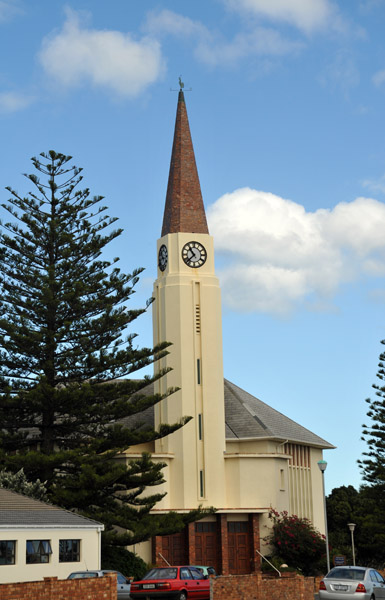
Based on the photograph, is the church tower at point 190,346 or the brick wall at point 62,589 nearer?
the brick wall at point 62,589

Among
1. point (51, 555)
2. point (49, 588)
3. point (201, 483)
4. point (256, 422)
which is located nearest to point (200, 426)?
point (201, 483)

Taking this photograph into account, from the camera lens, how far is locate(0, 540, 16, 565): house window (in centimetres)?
2547

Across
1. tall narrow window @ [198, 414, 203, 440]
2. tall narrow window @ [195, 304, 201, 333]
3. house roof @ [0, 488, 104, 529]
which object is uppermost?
tall narrow window @ [195, 304, 201, 333]

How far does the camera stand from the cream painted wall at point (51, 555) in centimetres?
2547

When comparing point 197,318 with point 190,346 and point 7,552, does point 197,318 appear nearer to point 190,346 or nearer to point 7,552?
point 190,346

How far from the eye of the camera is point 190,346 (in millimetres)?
42188

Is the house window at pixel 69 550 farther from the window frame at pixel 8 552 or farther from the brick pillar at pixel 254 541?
the brick pillar at pixel 254 541

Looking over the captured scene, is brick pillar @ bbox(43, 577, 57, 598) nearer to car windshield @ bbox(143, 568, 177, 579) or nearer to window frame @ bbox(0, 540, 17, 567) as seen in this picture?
car windshield @ bbox(143, 568, 177, 579)

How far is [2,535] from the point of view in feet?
83.5

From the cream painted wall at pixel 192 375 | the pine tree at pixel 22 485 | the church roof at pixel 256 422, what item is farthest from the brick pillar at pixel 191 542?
the pine tree at pixel 22 485

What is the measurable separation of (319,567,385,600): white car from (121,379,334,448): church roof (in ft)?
65.9

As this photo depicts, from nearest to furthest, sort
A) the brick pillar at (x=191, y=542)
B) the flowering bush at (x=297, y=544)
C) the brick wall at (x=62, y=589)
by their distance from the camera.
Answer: the brick wall at (x=62, y=589) → the brick pillar at (x=191, y=542) → the flowering bush at (x=297, y=544)

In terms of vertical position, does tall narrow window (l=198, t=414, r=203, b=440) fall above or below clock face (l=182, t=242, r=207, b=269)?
below

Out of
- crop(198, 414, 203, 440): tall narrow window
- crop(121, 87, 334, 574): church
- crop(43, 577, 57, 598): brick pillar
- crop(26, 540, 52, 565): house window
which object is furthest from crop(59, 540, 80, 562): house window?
crop(198, 414, 203, 440): tall narrow window
